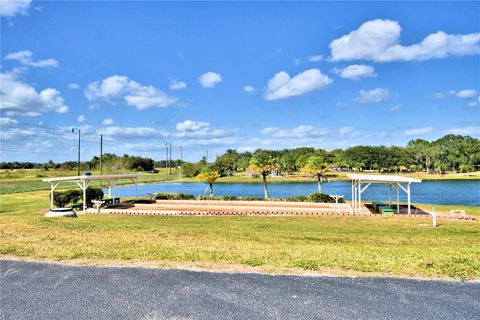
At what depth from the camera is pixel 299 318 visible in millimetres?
5887

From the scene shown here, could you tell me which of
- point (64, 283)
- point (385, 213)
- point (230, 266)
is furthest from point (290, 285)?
point (385, 213)

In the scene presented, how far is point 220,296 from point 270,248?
4.19 m

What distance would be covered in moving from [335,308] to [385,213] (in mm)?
19114

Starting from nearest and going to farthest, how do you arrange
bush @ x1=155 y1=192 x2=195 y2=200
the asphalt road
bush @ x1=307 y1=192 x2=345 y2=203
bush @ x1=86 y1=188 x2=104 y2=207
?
1. the asphalt road
2. bush @ x1=86 y1=188 x2=104 y2=207
3. bush @ x1=307 y1=192 x2=345 y2=203
4. bush @ x1=155 y1=192 x2=195 y2=200

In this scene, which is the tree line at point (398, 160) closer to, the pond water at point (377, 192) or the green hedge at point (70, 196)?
the pond water at point (377, 192)

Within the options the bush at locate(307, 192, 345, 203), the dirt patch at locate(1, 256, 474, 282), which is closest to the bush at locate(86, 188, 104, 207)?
the bush at locate(307, 192, 345, 203)

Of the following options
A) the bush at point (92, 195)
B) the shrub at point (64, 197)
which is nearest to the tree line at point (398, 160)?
the bush at point (92, 195)

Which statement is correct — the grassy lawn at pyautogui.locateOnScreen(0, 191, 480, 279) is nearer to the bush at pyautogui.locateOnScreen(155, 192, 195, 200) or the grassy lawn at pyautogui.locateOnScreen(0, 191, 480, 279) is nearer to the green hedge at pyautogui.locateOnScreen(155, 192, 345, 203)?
the green hedge at pyautogui.locateOnScreen(155, 192, 345, 203)

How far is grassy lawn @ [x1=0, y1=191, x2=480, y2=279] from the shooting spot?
8742 millimetres

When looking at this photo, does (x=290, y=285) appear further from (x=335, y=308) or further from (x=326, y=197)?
(x=326, y=197)

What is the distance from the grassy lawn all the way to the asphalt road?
3.07 ft

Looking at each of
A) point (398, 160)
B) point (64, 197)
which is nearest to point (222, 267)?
point (64, 197)

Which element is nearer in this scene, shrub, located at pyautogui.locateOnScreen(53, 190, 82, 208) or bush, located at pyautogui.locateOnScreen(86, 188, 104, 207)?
shrub, located at pyautogui.locateOnScreen(53, 190, 82, 208)

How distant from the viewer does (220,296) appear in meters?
6.86
